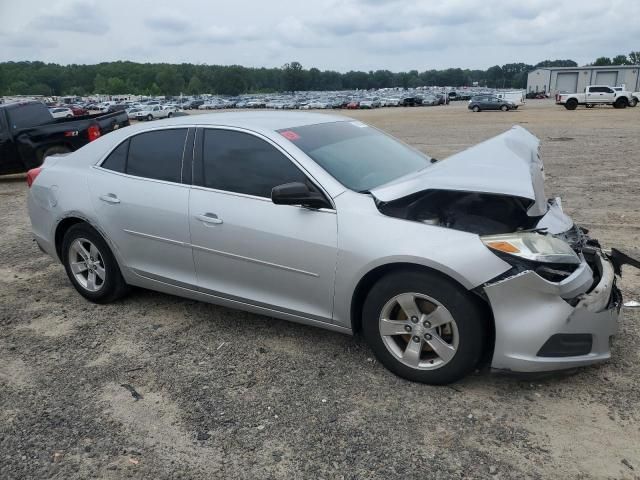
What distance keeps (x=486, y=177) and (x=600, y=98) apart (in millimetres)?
44663

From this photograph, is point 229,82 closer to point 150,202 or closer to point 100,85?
point 100,85

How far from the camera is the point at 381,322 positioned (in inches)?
129

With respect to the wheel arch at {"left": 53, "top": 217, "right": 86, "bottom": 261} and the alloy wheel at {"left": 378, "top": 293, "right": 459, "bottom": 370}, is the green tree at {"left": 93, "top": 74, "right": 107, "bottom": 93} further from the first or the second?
the alloy wheel at {"left": 378, "top": 293, "right": 459, "bottom": 370}

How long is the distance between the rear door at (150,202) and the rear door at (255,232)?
5.1 inches

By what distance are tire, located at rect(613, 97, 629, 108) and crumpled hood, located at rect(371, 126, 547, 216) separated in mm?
44093

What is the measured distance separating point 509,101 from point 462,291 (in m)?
48.2

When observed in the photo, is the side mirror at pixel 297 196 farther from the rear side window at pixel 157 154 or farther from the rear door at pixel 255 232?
the rear side window at pixel 157 154

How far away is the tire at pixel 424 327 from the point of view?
3006 millimetres

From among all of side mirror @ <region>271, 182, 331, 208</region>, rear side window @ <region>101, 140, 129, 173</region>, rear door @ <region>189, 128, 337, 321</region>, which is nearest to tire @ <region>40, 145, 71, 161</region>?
rear side window @ <region>101, 140, 129, 173</region>

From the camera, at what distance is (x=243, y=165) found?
3.80 metres

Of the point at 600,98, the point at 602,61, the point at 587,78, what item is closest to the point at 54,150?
the point at 600,98

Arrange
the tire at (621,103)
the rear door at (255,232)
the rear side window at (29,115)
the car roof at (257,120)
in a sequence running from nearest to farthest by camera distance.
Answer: the rear door at (255,232)
the car roof at (257,120)
the rear side window at (29,115)
the tire at (621,103)

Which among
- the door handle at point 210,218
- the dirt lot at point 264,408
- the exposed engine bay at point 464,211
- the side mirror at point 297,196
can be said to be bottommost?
the dirt lot at point 264,408

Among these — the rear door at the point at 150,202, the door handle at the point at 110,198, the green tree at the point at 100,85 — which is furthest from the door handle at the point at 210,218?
the green tree at the point at 100,85
